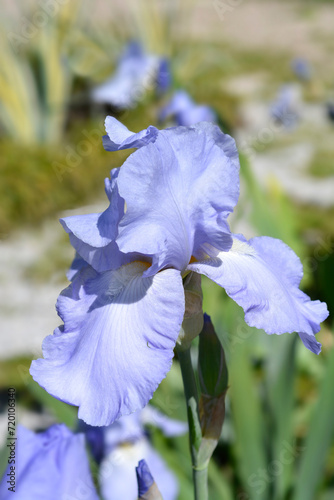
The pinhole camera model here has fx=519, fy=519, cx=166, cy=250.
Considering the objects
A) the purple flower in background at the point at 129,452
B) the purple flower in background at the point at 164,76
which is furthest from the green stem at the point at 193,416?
the purple flower in background at the point at 164,76

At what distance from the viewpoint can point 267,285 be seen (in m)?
0.54

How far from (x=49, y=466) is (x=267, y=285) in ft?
1.03

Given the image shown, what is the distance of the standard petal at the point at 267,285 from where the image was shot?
52cm

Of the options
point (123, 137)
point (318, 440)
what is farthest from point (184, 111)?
point (123, 137)

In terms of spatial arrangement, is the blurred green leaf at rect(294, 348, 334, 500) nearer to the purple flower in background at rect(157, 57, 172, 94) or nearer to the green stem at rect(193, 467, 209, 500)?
the green stem at rect(193, 467, 209, 500)

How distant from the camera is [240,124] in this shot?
4555 mm

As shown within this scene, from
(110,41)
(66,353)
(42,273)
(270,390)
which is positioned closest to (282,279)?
(66,353)

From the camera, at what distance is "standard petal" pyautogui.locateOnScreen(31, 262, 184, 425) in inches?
18.5

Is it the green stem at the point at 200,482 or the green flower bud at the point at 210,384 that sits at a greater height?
the green flower bud at the point at 210,384

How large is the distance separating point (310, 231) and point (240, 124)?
1.93 metres

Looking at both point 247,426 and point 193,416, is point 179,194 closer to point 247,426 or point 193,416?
point 193,416

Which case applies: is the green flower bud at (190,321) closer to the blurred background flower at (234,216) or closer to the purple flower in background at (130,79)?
the blurred background flower at (234,216)

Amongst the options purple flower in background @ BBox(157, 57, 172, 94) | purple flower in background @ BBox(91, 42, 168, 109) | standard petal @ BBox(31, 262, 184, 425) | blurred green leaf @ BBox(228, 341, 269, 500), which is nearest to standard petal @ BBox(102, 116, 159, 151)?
standard petal @ BBox(31, 262, 184, 425)

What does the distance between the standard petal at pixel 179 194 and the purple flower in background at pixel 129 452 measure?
1.60 ft
